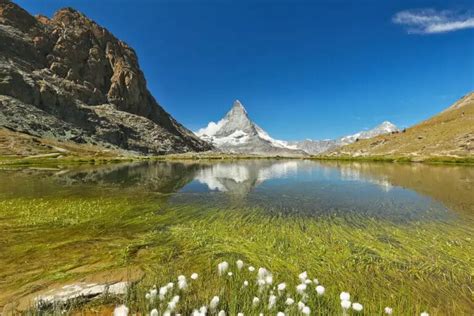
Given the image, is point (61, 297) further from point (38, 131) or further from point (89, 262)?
point (38, 131)

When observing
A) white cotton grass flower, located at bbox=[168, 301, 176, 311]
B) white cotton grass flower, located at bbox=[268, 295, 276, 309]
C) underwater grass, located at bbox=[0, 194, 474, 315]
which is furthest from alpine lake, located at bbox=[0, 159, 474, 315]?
white cotton grass flower, located at bbox=[168, 301, 176, 311]

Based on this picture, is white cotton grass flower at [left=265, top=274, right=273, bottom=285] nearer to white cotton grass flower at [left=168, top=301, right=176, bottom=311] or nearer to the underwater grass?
the underwater grass

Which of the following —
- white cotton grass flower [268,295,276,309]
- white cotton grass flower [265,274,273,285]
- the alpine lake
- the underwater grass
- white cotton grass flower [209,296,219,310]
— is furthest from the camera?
the underwater grass

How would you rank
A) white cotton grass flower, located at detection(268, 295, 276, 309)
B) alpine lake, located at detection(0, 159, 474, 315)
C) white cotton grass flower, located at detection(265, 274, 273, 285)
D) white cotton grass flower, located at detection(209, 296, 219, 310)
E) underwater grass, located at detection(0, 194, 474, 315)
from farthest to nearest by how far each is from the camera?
underwater grass, located at detection(0, 194, 474, 315) → alpine lake, located at detection(0, 159, 474, 315) → white cotton grass flower, located at detection(265, 274, 273, 285) → white cotton grass flower, located at detection(268, 295, 276, 309) → white cotton grass flower, located at detection(209, 296, 219, 310)

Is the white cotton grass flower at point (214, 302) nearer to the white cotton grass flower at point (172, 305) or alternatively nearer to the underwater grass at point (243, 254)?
the underwater grass at point (243, 254)

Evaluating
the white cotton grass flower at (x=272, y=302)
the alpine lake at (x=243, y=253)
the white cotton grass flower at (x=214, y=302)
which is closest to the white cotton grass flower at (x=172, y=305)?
the alpine lake at (x=243, y=253)

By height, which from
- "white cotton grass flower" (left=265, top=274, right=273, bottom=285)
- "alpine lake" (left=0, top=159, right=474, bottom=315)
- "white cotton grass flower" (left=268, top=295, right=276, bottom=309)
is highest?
"white cotton grass flower" (left=265, top=274, right=273, bottom=285)

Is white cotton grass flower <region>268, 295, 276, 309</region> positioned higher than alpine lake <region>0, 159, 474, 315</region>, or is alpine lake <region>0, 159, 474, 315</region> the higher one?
white cotton grass flower <region>268, 295, 276, 309</region>

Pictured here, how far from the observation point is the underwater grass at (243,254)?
9916mm

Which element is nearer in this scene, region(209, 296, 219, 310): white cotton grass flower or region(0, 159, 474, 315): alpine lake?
region(209, 296, 219, 310): white cotton grass flower

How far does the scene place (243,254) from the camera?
14.2m

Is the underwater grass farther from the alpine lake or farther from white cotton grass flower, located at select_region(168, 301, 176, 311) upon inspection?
white cotton grass flower, located at select_region(168, 301, 176, 311)

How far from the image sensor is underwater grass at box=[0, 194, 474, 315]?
9.92 metres

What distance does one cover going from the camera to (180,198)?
3231 centimetres
